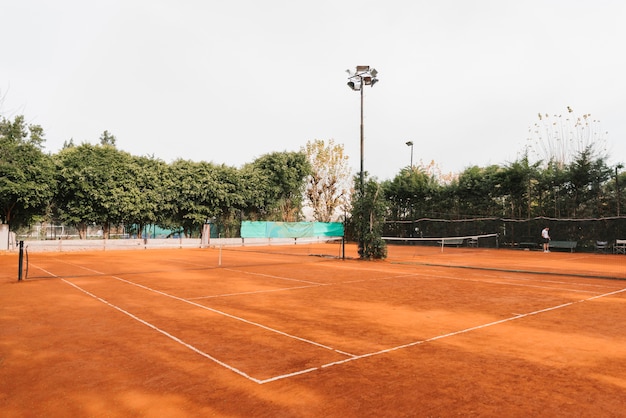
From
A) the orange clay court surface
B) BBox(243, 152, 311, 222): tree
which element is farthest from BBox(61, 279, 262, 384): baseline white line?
Result: BBox(243, 152, 311, 222): tree

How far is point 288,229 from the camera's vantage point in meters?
35.3

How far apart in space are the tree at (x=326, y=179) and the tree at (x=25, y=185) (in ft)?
86.0

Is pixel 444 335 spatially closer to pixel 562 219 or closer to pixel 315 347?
pixel 315 347

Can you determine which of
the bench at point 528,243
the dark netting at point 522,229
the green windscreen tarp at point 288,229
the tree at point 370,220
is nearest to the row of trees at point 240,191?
the tree at point 370,220

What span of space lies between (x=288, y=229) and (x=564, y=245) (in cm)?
2108

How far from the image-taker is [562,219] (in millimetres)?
26672

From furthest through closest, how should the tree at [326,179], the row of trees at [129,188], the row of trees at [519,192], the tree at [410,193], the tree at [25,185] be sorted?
1. the tree at [326,179]
2. the tree at [410,193]
3. the row of trees at [519,192]
4. the row of trees at [129,188]
5. the tree at [25,185]

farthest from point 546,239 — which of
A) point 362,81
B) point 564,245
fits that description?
point 362,81

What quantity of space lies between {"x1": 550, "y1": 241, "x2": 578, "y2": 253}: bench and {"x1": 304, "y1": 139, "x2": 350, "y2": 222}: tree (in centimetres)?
2364

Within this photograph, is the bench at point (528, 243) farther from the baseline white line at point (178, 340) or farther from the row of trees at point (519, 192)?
the baseline white line at point (178, 340)

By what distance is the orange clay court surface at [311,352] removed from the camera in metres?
3.69

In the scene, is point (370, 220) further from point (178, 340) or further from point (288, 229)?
point (288, 229)

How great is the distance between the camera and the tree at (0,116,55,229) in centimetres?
2383

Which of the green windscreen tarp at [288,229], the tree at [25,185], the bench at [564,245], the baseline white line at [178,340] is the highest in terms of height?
the tree at [25,185]
